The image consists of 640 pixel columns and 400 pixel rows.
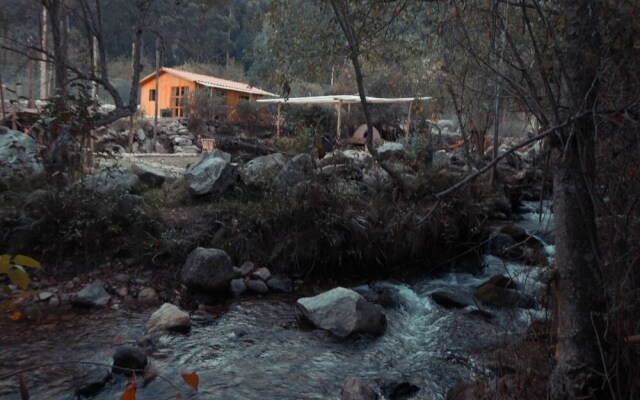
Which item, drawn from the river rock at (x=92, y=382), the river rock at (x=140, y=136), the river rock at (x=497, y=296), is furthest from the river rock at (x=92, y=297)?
the river rock at (x=140, y=136)

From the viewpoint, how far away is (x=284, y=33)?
622cm

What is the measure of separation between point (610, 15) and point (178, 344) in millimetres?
3952

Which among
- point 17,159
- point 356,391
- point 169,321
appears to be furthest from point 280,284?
point 17,159

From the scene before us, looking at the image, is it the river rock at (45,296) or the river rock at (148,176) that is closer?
the river rock at (45,296)

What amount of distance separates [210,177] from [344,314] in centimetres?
352

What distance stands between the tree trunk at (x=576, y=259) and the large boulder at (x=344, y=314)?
2322 millimetres

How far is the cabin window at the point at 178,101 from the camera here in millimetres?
25375

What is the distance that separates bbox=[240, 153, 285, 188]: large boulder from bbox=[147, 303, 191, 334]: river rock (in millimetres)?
2830

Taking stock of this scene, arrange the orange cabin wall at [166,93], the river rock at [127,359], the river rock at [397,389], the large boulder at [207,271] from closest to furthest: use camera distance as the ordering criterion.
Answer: the river rock at [397,389], the river rock at [127,359], the large boulder at [207,271], the orange cabin wall at [166,93]

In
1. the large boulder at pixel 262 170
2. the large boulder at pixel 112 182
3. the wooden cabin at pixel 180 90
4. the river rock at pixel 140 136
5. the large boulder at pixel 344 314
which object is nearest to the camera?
the large boulder at pixel 344 314

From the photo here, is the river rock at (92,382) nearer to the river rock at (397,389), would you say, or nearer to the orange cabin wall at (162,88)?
the river rock at (397,389)

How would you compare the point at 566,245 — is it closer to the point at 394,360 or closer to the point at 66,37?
the point at 394,360

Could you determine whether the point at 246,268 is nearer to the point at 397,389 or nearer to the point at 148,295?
the point at 148,295

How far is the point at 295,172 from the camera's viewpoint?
729cm
